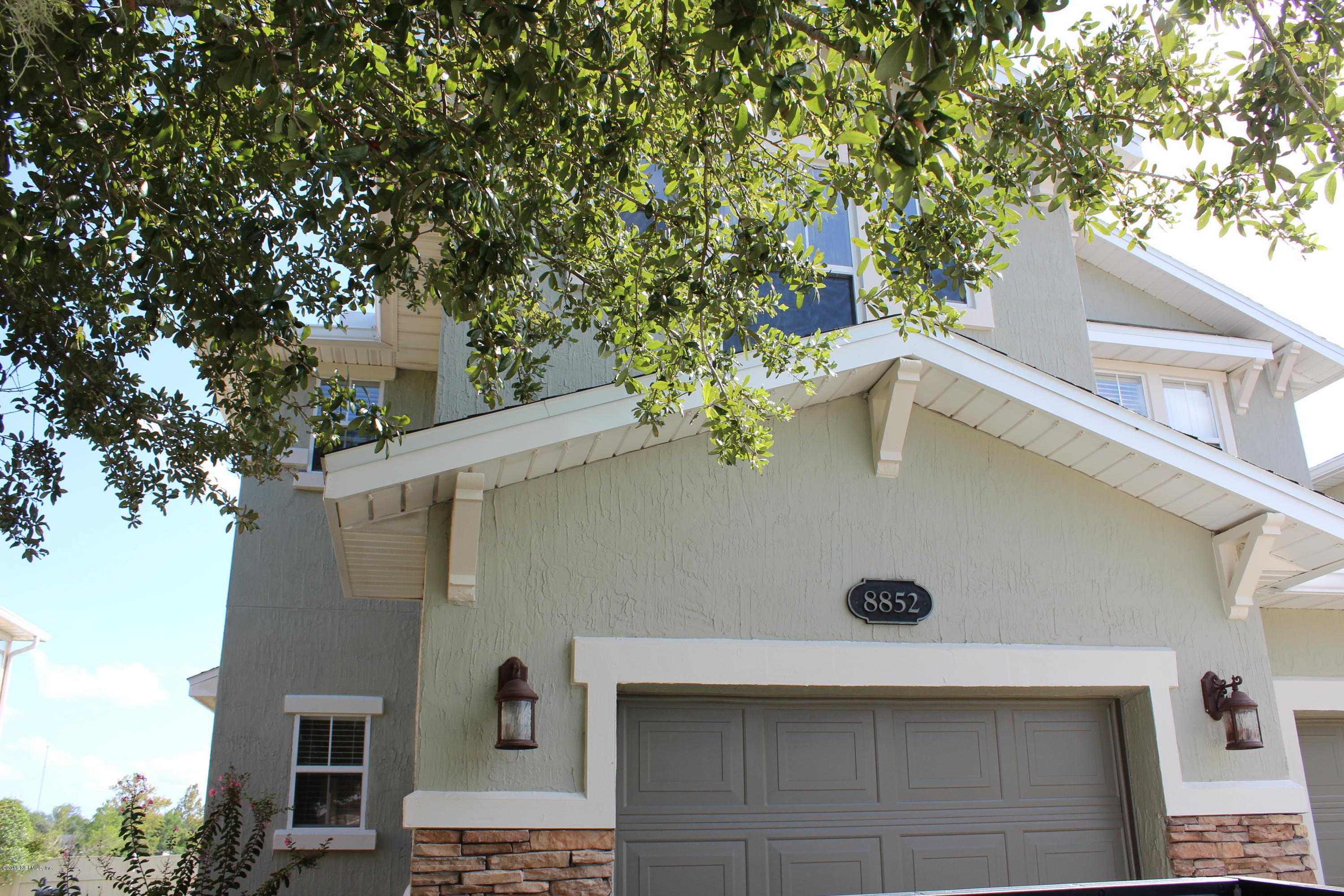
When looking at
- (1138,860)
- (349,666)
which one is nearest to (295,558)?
(349,666)

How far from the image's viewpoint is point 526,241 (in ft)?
14.1

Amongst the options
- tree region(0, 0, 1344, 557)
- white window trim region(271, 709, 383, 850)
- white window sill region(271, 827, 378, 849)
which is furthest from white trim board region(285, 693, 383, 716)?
tree region(0, 0, 1344, 557)

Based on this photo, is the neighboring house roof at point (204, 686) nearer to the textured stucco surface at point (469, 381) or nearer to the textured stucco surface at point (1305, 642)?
the textured stucco surface at point (469, 381)

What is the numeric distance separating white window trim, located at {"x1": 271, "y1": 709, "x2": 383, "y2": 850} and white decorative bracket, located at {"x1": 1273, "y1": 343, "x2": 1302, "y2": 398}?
34.3 ft

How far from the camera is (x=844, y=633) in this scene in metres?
6.05

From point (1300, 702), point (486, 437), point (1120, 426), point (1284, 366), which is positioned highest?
point (1284, 366)

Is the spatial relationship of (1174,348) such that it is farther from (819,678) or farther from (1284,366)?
(819,678)

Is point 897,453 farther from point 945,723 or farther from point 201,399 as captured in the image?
point 201,399

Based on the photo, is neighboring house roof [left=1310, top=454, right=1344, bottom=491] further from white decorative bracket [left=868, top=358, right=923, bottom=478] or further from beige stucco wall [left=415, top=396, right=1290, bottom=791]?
white decorative bracket [left=868, top=358, right=923, bottom=478]

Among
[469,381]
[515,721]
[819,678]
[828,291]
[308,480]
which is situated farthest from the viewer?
[308,480]

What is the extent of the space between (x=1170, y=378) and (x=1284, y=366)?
1323 mm

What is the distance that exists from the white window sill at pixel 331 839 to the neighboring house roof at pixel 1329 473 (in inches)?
435

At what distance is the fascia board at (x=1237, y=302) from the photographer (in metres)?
11.0

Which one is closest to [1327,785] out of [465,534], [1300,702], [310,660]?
[1300,702]
